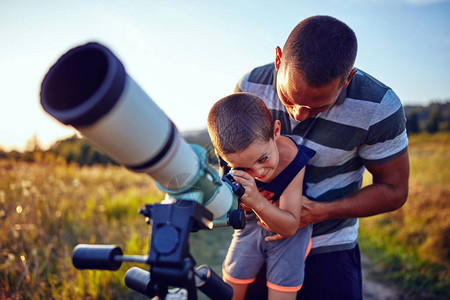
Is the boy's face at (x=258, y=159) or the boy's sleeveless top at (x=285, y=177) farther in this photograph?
the boy's sleeveless top at (x=285, y=177)

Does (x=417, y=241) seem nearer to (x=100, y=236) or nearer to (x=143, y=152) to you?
(x=100, y=236)

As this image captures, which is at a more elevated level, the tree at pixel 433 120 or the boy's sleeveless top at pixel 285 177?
the boy's sleeveless top at pixel 285 177

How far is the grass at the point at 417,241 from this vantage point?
4438 mm

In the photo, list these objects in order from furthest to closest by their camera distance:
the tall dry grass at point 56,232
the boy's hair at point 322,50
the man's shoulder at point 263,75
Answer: the tall dry grass at point 56,232 → the man's shoulder at point 263,75 → the boy's hair at point 322,50

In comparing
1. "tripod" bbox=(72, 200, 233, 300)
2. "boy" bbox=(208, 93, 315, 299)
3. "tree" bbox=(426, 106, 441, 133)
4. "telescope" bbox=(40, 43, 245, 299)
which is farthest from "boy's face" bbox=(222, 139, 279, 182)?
"tree" bbox=(426, 106, 441, 133)

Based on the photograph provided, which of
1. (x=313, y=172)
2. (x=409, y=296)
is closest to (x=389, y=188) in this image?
(x=313, y=172)

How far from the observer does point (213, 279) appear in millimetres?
1331

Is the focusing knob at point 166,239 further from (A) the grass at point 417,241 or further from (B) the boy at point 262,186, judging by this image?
(A) the grass at point 417,241

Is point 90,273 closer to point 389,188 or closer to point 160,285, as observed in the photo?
point 160,285

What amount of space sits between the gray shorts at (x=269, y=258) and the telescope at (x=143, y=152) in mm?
998

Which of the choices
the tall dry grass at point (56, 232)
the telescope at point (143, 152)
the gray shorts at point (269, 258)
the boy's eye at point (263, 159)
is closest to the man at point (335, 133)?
the gray shorts at point (269, 258)

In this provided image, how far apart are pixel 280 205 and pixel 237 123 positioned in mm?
621

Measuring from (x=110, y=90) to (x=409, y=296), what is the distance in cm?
486

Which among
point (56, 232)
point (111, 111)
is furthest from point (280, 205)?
point (56, 232)
